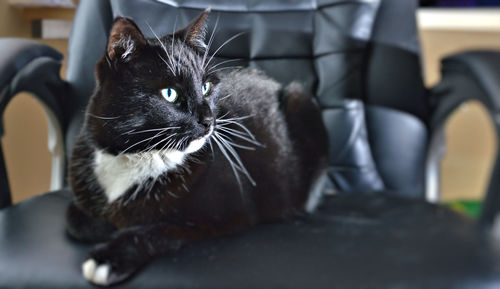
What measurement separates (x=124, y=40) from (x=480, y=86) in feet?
1.38

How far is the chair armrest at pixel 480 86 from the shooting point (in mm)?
490

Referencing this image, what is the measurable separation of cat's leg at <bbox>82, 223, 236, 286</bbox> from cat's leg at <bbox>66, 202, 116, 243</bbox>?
1.1 inches

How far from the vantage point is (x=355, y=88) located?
2.43 feet

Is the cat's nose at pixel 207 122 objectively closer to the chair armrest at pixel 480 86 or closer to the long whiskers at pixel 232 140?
the long whiskers at pixel 232 140

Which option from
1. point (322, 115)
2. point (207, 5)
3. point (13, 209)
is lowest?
point (13, 209)

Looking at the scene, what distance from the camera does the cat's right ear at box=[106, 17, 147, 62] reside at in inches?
17.8

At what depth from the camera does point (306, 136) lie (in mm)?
662

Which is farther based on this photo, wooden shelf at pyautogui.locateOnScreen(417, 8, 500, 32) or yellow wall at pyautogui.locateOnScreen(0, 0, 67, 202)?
wooden shelf at pyautogui.locateOnScreen(417, 8, 500, 32)

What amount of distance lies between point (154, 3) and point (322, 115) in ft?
1.02

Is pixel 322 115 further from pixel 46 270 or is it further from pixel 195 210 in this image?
pixel 46 270

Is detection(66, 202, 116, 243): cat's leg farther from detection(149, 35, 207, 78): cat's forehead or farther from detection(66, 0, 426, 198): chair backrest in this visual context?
detection(149, 35, 207, 78): cat's forehead

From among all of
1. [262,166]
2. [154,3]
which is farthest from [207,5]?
[262,166]

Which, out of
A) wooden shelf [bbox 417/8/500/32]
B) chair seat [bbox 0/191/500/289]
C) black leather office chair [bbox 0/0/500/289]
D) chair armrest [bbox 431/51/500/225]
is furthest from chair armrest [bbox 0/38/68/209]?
wooden shelf [bbox 417/8/500/32]

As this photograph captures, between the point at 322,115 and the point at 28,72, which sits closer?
the point at 28,72
